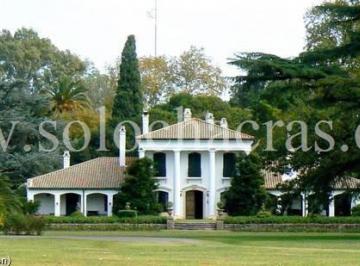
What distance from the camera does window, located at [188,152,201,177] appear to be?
253 feet

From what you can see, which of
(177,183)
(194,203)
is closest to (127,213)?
(177,183)

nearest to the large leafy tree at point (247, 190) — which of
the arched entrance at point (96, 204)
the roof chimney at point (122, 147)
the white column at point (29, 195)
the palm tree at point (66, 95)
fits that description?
the roof chimney at point (122, 147)

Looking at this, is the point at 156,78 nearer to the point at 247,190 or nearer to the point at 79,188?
the point at 79,188

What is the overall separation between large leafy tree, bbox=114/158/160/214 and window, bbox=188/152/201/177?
190 inches

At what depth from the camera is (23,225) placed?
145 feet

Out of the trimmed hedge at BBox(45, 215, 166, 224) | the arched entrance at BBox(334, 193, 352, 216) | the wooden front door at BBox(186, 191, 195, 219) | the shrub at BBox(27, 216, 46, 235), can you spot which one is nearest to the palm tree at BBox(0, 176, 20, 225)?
the shrub at BBox(27, 216, 46, 235)

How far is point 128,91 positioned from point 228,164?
655 inches

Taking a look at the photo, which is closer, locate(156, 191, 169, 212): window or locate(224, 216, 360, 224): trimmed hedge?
locate(224, 216, 360, 224): trimmed hedge

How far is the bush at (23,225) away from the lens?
141ft

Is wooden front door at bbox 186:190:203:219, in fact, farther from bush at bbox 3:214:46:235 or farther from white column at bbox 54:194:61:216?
bush at bbox 3:214:46:235

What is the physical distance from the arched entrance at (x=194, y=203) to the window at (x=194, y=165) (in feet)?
4.22

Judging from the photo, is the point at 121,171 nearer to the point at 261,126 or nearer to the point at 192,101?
the point at 261,126

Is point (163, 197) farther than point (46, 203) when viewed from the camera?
No

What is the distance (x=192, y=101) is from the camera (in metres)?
94.5
